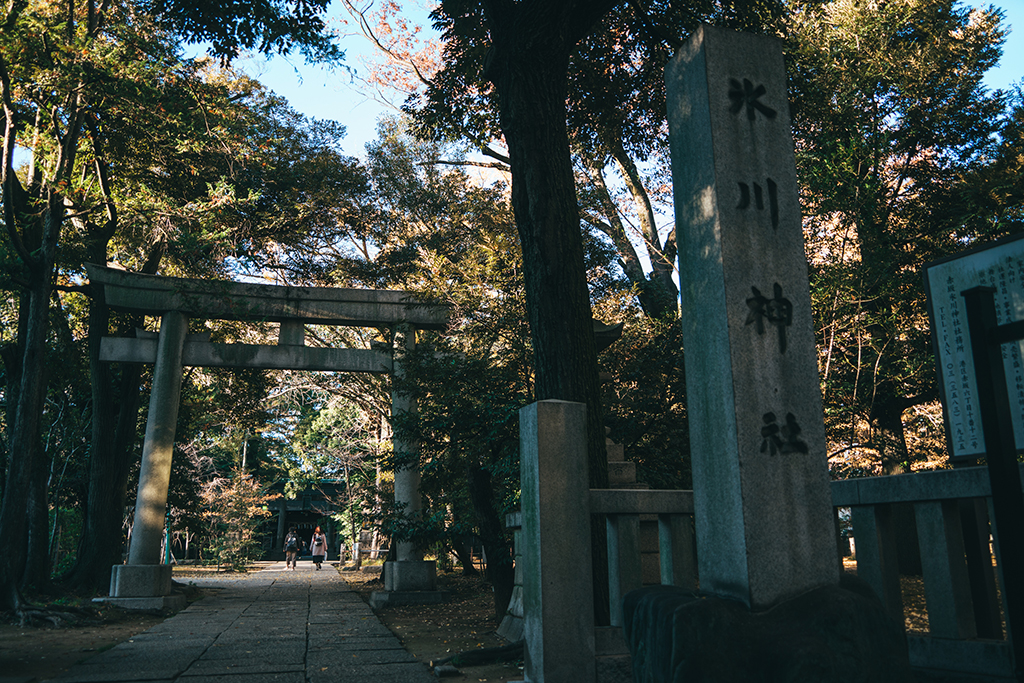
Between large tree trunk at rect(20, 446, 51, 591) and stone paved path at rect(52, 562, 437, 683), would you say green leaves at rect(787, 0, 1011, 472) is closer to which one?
stone paved path at rect(52, 562, 437, 683)

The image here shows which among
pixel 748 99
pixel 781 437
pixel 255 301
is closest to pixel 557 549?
→ pixel 781 437

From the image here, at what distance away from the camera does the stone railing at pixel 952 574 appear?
114 inches

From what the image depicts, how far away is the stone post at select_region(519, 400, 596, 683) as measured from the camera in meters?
3.53

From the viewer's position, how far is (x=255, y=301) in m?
11.8

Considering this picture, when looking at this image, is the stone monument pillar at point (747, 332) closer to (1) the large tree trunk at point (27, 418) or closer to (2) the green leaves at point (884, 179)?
(2) the green leaves at point (884, 179)

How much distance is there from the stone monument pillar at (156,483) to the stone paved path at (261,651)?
0.79 metres

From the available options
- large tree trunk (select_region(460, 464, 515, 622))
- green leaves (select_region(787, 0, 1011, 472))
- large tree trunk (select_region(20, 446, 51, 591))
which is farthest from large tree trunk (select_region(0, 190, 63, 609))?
green leaves (select_region(787, 0, 1011, 472))

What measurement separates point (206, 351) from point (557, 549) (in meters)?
9.96

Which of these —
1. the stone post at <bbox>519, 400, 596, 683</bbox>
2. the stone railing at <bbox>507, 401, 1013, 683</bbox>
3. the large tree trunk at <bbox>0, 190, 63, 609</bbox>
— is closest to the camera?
the stone railing at <bbox>507, 401, 1013, 683</bbox>

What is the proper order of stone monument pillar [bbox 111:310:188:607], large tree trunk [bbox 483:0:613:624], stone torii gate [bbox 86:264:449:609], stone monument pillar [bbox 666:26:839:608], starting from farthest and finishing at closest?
stone torii gate [bbox 86:264:449:609], stone monument pillar [bbox 111:310:188:607], large tree trunk [bbox 483:0:613:624], stone monument pillar [bbox 666:26:839:608]

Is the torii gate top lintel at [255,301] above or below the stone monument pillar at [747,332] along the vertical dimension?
above

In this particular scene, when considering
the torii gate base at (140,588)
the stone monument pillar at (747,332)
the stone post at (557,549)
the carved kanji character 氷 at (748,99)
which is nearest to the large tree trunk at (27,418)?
the torii gate base at (140,588)

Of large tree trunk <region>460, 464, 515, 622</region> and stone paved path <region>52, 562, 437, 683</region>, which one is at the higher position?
large tree trunk <region>460, 464, 515, 622</region>

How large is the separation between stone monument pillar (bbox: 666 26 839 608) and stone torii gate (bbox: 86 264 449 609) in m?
7.30
